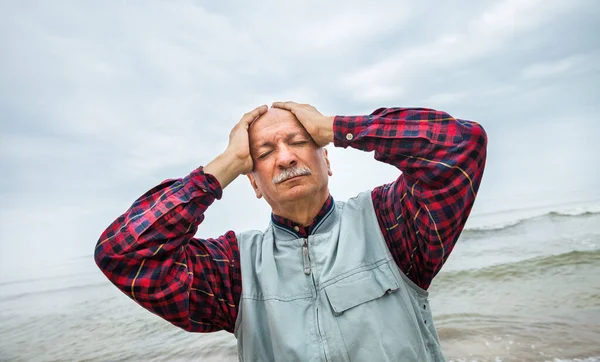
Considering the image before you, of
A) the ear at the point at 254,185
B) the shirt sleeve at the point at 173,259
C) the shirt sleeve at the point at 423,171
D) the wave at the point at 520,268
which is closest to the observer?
the shirt sleeve at the point at 423,171

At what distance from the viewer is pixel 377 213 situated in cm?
230

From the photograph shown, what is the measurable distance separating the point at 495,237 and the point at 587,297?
980 cm

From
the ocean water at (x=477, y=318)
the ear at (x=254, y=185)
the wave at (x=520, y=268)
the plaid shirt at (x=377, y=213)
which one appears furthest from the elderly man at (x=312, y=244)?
the wave at (x=520, y=268)

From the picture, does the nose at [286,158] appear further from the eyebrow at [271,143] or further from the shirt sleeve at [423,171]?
the shirt sleeve at [423,171]

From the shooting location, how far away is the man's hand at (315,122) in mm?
2217

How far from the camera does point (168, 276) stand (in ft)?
6.82

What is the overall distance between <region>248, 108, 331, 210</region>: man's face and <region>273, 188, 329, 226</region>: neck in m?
0.03

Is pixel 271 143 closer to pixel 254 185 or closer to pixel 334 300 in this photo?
pixel 254 185

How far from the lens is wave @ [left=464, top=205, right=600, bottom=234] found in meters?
18.7

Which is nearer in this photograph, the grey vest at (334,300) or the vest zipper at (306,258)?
the grey vest at (334,300)

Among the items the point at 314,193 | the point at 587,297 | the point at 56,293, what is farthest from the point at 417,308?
the point at 56,293

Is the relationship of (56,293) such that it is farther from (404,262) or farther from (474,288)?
(404,262)

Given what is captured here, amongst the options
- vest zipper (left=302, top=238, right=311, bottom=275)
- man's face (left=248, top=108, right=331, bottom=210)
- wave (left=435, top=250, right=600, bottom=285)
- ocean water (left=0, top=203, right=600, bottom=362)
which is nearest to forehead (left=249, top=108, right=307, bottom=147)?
man's face (left=248, top=108, right=331, bottom=210)

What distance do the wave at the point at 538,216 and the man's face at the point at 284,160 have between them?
1776 centimetres
